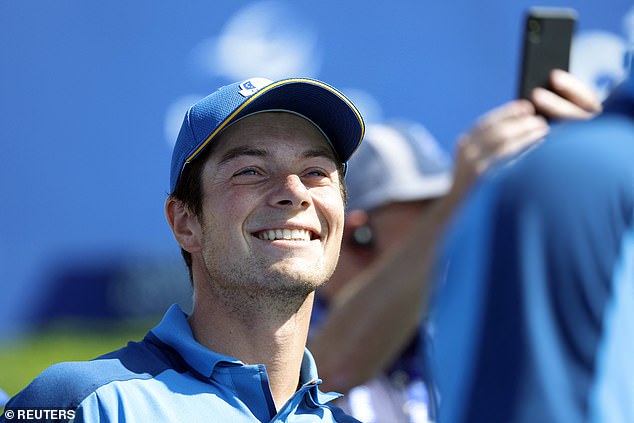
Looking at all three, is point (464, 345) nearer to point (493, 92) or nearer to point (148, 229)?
point (148, 229)

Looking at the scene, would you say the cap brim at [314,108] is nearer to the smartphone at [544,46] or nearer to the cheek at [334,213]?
the cheek at [334,213]

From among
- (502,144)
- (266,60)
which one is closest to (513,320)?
(502,144)

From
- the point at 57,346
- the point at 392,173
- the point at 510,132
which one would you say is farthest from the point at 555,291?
the point at 57,346

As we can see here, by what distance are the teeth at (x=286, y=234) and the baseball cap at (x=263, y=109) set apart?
0.67ft

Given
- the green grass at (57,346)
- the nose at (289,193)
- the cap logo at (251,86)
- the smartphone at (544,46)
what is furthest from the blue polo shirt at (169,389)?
the green grass at (57,346)

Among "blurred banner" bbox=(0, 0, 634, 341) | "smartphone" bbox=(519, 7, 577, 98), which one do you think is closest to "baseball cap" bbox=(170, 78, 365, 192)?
"smartphone" bbox=(519, 7, 577, 98)

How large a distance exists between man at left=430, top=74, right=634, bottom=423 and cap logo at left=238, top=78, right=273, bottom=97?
3.43 ft

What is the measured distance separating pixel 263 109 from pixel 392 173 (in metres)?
1.04

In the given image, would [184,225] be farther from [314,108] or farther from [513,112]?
[513,112]

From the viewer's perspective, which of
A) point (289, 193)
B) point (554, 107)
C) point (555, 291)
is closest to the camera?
point (555, 291)

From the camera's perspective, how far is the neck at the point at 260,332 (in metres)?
1.76

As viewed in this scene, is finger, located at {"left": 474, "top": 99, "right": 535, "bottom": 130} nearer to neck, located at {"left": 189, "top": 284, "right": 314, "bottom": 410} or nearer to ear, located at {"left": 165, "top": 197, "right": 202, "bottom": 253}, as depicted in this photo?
neck, located at {"left": 189, "top": 284, "right": 314, "bottom": 410}

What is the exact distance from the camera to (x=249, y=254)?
176 cm

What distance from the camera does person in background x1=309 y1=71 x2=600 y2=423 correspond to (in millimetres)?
1368
